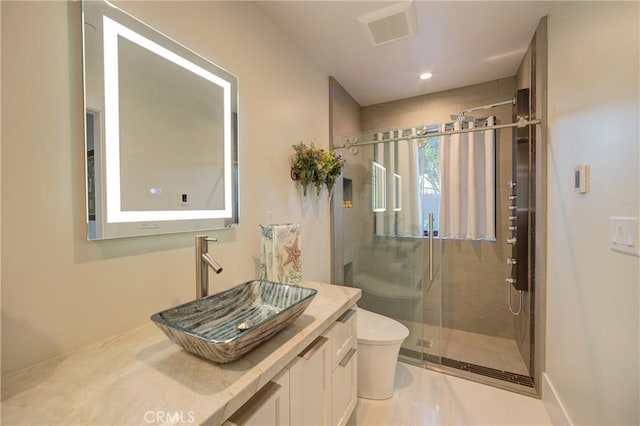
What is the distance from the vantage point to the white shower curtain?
91.0 inches

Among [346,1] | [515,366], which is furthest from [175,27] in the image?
[515,366]

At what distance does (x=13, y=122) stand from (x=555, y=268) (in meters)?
2.47

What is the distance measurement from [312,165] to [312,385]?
134 cm

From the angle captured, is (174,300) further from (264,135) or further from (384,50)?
(384,50)

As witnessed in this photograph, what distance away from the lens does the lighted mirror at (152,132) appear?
848 mm

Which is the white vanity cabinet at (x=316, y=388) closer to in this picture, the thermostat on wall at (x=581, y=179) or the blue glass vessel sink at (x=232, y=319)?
the blue glass vessel sink at (x=232, y=319)

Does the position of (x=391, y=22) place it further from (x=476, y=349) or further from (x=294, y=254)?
(x=476, y=349)

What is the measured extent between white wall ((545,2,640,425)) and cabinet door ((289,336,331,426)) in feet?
3.47

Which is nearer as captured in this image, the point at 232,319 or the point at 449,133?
the point at 232,319

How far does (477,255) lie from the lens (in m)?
2.53

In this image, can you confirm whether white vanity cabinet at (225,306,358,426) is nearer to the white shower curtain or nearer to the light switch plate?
the light switch plate

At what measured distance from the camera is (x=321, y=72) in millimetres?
2279

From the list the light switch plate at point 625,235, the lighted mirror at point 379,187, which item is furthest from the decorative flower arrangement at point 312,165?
the light switch plate at point 625,235

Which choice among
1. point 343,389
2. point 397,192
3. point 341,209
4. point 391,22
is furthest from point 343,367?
point 391,22
